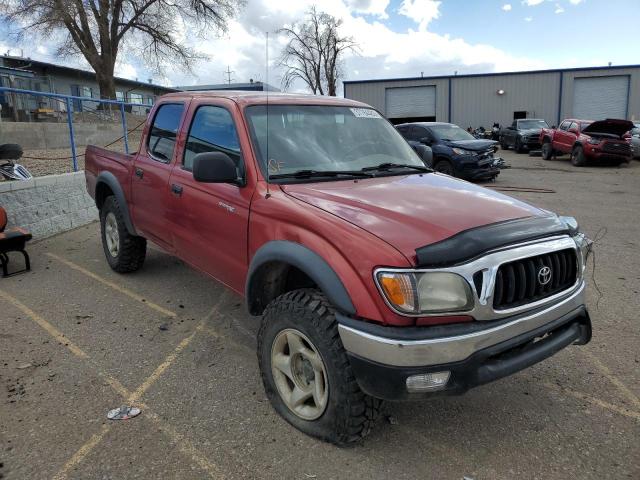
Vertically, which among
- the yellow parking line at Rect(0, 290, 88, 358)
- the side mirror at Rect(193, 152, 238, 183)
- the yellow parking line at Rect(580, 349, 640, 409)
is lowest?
the yellow parking line at Rect(580, 349, 640, 409)

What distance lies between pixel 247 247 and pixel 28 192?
17.5ft

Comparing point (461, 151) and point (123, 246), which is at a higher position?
point (461, 151)

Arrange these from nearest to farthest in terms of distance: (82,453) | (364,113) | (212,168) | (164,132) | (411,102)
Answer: (82,453), (212,168), (364,113), (164,132), (411,102)

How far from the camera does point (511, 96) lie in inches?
1516

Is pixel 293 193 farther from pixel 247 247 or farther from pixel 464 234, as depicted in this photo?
pixel 464 234

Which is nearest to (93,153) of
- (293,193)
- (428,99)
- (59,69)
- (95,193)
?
(95,193)

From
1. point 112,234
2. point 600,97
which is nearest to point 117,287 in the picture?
point 112,234

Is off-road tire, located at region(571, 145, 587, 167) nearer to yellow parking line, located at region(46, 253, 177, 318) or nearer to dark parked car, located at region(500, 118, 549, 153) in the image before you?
dark parked car, located at region(500, 118, 549, 153)

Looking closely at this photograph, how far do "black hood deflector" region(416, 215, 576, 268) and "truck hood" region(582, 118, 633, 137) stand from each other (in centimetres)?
1691

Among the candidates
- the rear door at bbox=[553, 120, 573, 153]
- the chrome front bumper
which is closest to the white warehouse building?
the rear door at bbox=[553, 120, 573, 153]

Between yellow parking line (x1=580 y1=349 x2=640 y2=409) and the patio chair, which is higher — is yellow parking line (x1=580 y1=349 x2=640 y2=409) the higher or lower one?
the lower one

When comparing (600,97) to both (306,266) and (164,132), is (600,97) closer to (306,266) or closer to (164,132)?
(164,132)

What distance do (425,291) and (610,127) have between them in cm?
1836

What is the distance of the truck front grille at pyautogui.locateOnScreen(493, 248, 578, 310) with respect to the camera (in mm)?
2387
